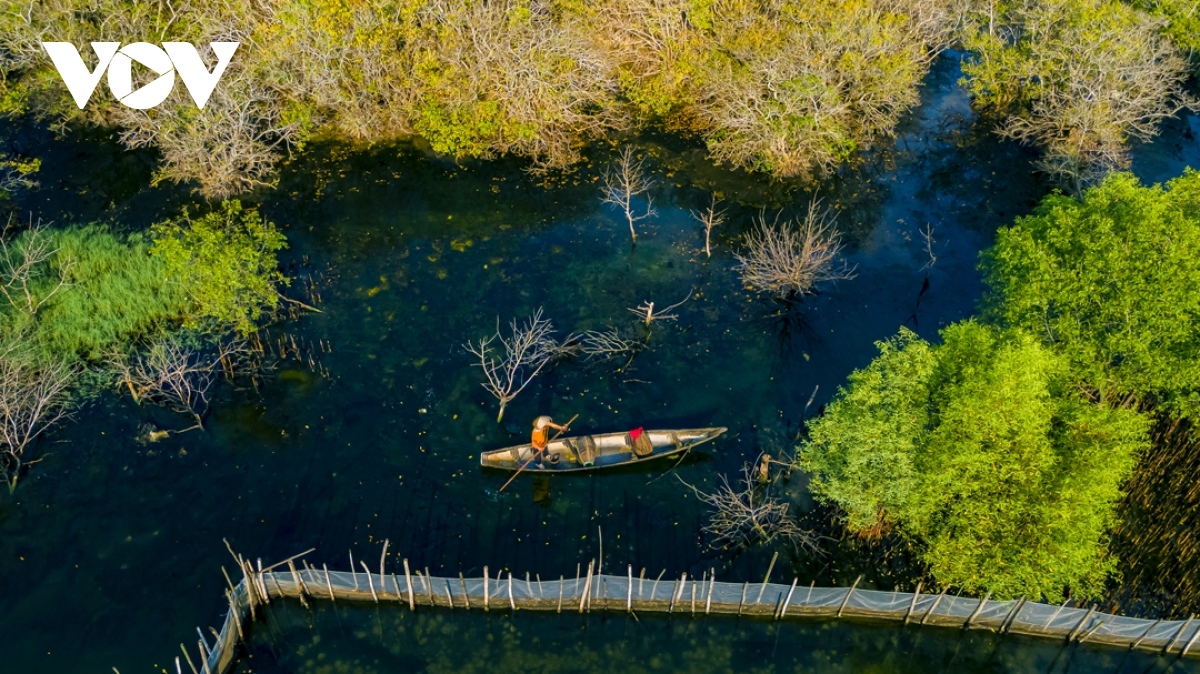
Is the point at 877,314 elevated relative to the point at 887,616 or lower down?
elevated

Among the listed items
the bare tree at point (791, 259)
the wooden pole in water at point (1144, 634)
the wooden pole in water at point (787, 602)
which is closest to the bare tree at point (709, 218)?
the bare tree at point (791, 259)

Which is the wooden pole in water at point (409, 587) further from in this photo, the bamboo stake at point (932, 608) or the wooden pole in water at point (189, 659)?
the bamboo stake at point (932, 608)

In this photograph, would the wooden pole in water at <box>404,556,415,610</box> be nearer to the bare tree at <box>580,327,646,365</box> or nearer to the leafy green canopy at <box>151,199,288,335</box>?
the bare tree at <box>580,327,646,365</box>

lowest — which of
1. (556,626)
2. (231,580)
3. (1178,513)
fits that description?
(1178,513)

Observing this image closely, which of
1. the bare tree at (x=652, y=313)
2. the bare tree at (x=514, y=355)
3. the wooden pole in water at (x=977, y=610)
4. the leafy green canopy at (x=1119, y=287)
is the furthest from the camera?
the bare tree at (x=652, y=313)

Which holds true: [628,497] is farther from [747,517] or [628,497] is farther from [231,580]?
[231,580]

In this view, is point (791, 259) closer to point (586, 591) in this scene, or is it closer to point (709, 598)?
point (709, 598)

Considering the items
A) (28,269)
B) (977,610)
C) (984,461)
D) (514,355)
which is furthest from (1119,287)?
(28,269)

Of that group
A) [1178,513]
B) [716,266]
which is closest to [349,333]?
[716,266]
